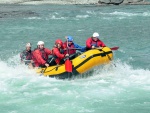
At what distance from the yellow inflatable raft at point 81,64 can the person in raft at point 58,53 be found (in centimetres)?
39

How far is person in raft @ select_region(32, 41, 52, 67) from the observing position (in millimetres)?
13961

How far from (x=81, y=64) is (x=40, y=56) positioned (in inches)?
56.6

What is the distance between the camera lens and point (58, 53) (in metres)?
13.9

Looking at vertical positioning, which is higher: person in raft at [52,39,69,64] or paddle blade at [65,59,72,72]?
person in raft at [52,39,69,64]

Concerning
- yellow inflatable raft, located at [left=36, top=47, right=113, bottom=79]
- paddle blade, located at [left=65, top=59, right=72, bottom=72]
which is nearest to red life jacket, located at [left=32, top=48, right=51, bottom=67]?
yellow inflatable raft, located at [left=36, top=47, right=113, bottom=79]

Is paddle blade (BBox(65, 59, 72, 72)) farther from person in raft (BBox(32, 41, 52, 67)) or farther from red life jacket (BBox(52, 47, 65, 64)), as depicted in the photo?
person in raft (BBox(32, 41, 52, 67))

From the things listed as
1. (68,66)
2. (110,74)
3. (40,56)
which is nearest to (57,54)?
(40,56)

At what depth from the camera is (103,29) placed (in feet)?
87.7

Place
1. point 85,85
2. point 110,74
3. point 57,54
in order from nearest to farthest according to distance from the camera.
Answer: point 85,85 < point 57,54 < point 110,74

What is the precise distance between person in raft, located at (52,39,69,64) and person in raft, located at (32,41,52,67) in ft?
0.95

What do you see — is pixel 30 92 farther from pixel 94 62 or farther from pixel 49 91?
pixel 94 62

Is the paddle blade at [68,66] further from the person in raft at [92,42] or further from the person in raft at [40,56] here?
the person in raft at [92,42]

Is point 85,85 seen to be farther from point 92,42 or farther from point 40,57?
point 92,42

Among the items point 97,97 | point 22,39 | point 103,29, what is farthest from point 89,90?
point 103,29
